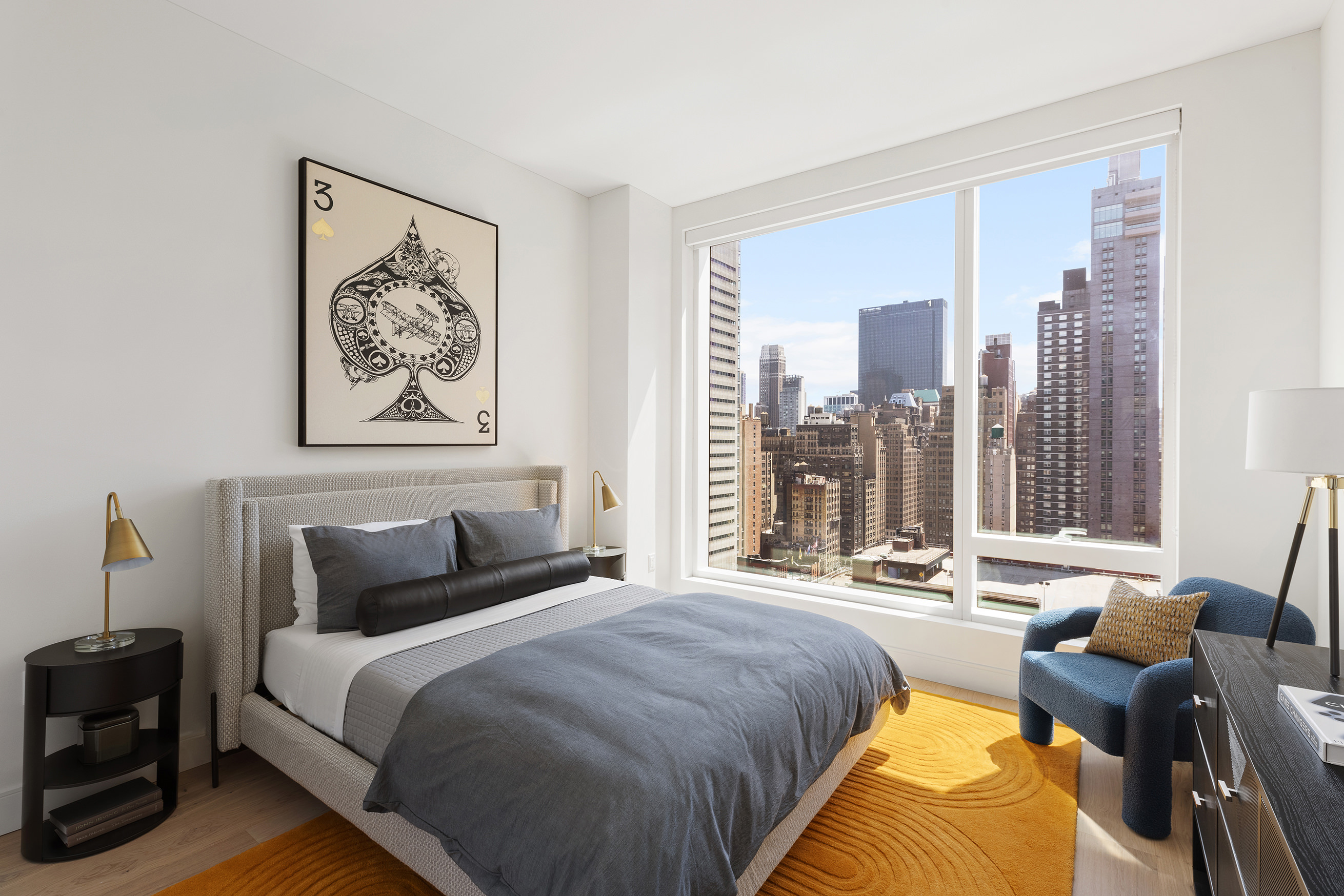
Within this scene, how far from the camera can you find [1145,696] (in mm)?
1974

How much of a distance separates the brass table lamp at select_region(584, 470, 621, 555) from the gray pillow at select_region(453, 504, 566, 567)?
22.0 inches

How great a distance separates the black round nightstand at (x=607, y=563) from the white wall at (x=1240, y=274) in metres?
2.72

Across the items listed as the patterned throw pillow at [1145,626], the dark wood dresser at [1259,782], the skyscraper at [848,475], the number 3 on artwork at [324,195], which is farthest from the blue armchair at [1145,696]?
the number 3 on artwork at [324,195]

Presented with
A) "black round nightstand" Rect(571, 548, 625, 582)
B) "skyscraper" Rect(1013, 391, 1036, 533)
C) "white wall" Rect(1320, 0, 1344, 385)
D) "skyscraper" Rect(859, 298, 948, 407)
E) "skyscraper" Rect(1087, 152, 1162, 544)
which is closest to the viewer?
"white wall" Rect(1320, 0, 1344, 385)

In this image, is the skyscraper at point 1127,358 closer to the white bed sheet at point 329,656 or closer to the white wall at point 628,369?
the white wall at point 628,369

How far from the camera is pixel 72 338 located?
2.13 m

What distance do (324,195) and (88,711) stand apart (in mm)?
2103

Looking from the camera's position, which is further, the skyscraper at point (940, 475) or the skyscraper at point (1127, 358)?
the skyscraper at point (940, 475)

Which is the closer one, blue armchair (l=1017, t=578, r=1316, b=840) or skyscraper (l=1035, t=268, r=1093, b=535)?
blue armchair (l=1017, t=578, r=1316, b=840)

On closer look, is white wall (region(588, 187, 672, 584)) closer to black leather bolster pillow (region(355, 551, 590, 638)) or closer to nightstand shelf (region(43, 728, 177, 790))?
black leather bolster pillow (region(355, 551, 590, 638))

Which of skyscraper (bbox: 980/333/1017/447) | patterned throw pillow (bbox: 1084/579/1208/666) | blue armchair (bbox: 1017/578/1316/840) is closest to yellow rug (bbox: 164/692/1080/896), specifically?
blue armchair (bbox: 1017/578/1316/840)

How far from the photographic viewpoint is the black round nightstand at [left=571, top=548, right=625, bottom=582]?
11.9ft

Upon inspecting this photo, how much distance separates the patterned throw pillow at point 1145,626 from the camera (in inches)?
89.2

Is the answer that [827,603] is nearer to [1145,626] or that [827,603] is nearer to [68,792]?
[1145,626]
